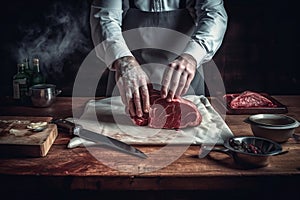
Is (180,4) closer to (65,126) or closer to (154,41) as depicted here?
(154,41)

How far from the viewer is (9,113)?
192 centimetres

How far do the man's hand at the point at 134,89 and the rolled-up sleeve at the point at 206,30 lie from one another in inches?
11.8

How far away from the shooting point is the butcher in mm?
1673

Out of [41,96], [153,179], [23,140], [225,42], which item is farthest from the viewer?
[225,42]

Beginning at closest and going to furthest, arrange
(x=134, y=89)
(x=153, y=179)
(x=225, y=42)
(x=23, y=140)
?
(x=153, y=179), (x=23, y=140), (x=134, y=89), (x=225, y=42)

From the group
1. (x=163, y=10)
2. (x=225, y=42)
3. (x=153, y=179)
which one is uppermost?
(x=163, y=10)

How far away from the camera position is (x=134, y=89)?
1640 millimetres

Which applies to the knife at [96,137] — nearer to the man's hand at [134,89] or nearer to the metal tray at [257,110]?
the man's hand at [134,89]

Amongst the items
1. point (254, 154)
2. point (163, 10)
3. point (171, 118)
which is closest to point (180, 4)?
point (163, 10)

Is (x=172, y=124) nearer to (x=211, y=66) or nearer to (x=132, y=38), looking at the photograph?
(x=132, y=38)

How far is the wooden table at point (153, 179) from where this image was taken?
1270mm

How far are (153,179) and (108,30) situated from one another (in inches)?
35.8

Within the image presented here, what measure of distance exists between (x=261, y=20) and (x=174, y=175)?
252cm

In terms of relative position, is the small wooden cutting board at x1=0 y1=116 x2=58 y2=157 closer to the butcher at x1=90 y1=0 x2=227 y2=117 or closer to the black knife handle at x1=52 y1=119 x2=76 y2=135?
the black knife handle at x1=52 y1=119 x2=76 y2=135
